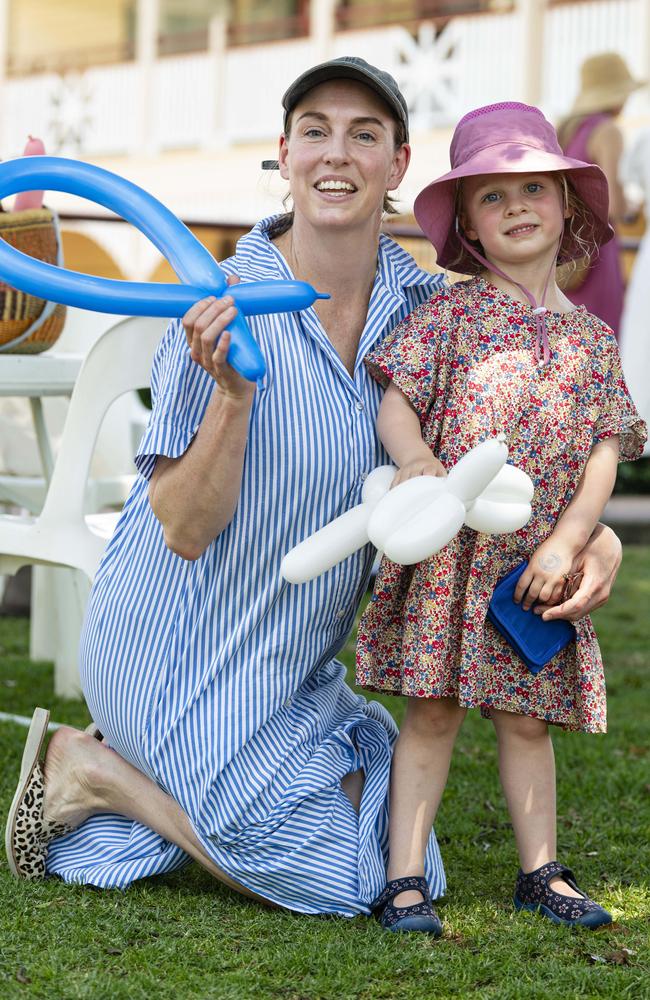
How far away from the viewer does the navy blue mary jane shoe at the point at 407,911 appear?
238cm

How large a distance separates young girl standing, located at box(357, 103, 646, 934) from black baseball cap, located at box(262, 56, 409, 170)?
17cm

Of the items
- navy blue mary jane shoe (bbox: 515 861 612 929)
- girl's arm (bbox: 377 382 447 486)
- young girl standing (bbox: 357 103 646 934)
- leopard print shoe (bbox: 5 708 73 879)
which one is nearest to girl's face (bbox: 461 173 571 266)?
young girl standing (bbox: 357 103 646 934)

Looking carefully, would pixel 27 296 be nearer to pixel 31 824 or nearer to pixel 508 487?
pixel 31 824

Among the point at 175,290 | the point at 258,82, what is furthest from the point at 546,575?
the point at 258,82

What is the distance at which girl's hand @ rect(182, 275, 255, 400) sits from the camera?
7.02 feet

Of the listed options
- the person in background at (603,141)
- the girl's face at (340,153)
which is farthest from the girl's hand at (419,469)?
the person in background at (603,141)

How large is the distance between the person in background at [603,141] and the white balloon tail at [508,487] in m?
3.28

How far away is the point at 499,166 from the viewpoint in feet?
8.16

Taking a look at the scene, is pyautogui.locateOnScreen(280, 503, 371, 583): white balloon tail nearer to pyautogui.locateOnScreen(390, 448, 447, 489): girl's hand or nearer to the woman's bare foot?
pyautogui.locateOnScreen(390, 448, 447, 489): girl's hand

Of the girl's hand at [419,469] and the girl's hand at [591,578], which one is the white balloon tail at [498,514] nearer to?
the girl's hand at [419,469]

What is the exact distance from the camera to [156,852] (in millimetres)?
2582

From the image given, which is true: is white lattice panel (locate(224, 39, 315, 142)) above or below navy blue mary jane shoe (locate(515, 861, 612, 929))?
above

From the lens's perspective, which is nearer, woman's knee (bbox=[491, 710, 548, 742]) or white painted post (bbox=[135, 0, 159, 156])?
woman's knee (bbox=[491, 710, 548, 742])

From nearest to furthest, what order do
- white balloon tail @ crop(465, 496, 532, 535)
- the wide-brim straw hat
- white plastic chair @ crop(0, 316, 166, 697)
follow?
1. white balloon tail @ crop(465, 496, 532, 535)
2. white plastic chair @ crop(0, 316, 166, 697)
3. the wide-brim straw hat
